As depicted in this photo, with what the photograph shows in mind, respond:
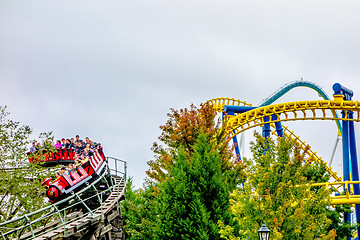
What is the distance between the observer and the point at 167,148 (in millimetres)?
16000

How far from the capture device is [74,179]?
18156 millimetres

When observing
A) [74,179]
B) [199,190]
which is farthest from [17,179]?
[199,190]

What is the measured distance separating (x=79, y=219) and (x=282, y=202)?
29.6 ft

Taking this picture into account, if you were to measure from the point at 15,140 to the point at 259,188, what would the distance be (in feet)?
40.3

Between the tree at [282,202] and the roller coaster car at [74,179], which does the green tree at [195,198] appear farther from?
the roller coaster car at [74,179]

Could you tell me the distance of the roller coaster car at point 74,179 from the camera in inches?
685

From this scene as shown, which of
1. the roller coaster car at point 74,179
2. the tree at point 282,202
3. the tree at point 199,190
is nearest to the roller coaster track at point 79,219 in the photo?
the roller coaster car at point 74,179

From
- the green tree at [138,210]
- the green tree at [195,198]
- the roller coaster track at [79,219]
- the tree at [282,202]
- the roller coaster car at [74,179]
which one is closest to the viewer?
the tree at [282,202]

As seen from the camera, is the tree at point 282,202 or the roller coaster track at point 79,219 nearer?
the tree at point 282,202

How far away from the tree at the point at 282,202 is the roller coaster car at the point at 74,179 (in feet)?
28.1

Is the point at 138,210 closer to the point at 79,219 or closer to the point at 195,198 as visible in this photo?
the point at 79,219

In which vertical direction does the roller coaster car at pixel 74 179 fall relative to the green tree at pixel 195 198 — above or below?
above

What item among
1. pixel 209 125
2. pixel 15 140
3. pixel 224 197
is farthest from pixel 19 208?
pixel 224 197

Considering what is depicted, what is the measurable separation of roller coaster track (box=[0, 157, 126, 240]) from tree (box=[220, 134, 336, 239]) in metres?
6.42
